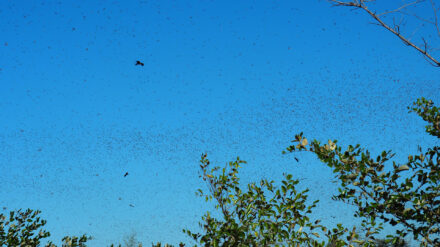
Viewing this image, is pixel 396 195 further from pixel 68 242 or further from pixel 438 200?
pixel 68 242

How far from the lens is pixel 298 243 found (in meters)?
6.66

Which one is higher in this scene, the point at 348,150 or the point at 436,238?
the point at 348,150

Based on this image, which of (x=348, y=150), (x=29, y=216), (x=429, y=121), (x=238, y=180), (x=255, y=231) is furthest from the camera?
(x=29, y=216)

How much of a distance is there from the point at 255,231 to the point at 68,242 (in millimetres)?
7233

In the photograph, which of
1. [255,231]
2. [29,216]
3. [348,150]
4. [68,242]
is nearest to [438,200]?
[348,150]

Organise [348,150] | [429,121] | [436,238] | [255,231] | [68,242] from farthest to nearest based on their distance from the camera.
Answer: [68,242]
[429,121]
[255,231]
[348,150]
[436,238]

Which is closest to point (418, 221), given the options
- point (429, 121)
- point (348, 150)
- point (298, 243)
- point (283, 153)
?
point (348, 150)

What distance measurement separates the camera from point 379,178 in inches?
248

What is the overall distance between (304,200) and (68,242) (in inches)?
315

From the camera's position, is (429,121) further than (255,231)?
Yes

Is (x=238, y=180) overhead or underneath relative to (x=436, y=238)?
overhead

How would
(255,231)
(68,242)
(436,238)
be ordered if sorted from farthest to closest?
(68,242) → (255,231) → (436,238)

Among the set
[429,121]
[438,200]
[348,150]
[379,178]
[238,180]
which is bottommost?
[438,200]

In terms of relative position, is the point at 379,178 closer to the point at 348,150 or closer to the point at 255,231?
the point at 348,150
